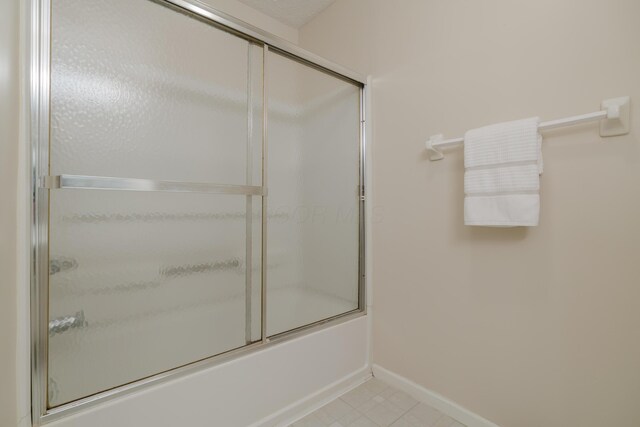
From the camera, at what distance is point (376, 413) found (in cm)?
139

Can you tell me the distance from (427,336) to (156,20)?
1825 mm

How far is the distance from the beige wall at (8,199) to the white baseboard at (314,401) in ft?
2.80

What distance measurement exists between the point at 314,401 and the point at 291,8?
242 centimetres

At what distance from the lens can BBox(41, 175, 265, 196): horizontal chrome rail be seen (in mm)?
881

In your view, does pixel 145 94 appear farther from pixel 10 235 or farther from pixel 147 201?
pixel 10 235

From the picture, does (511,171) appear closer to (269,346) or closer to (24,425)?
(269,346)

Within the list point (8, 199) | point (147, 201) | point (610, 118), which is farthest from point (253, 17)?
point (610, 118)

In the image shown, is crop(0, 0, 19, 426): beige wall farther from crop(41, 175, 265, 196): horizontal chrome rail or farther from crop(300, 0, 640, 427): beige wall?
crop(300, 0, 640, 427): beige wall

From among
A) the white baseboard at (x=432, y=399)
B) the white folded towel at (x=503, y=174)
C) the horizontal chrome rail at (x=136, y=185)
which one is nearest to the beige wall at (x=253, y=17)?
the horizontal chrome rail at (x=136, y=185)

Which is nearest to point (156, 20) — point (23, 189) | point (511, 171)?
point (23, 189)

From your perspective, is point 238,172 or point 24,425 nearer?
point 24,425

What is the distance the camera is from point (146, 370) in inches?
41.2

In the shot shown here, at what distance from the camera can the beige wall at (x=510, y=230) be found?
96 cm

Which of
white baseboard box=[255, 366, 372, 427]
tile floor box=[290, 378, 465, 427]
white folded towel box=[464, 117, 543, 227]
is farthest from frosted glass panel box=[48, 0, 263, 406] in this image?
white folded towel box=[464, 117, 543, 227]
